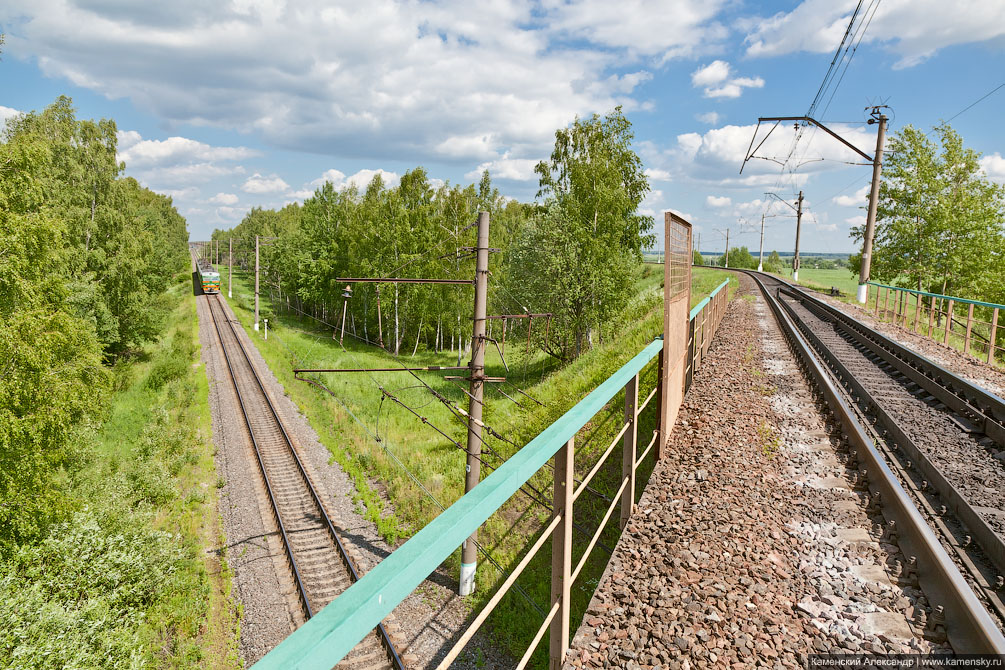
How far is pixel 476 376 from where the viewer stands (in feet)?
30.9

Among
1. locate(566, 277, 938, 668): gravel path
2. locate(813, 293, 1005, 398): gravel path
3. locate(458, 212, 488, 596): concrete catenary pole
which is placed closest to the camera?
locate(566, 277, 938, 668): gravel path

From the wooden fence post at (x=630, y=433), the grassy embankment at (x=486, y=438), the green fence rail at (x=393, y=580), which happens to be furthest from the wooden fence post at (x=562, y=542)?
the grassy embankment at (x=486, y=438)

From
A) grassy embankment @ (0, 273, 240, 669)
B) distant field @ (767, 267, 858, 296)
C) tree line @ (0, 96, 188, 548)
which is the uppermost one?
distant field @ (767, 267, 858, 296)

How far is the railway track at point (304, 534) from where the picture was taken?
8.93m

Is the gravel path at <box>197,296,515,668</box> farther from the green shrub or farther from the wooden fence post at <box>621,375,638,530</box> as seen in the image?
the wooden fence post at <box>621,375,638,530</box>

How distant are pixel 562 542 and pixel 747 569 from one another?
1706 mm

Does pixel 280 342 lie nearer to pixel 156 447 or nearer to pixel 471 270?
pixel 471 270

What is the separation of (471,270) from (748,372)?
1059 inches

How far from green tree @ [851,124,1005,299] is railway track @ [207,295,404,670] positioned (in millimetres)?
28901

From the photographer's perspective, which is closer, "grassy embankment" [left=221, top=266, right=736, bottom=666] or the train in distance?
"grassy embankment" [left=221, top=266, right=736, bottom=666]

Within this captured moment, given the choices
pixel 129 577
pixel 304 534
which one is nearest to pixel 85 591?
pixel 129 577

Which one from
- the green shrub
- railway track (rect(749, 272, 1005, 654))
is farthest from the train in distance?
railway track (rect(749, 272, 1005, 654))

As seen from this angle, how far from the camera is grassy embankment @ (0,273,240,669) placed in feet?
29.2

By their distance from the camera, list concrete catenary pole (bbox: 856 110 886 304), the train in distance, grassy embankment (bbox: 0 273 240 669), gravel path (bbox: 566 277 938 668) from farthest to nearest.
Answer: the train in distance < concrete catenary pole (bbox: 856 110 886 304) < grassy embankment (bbox: 0 273 240 669) < gravel path (bbox: 566 277 938 668)
